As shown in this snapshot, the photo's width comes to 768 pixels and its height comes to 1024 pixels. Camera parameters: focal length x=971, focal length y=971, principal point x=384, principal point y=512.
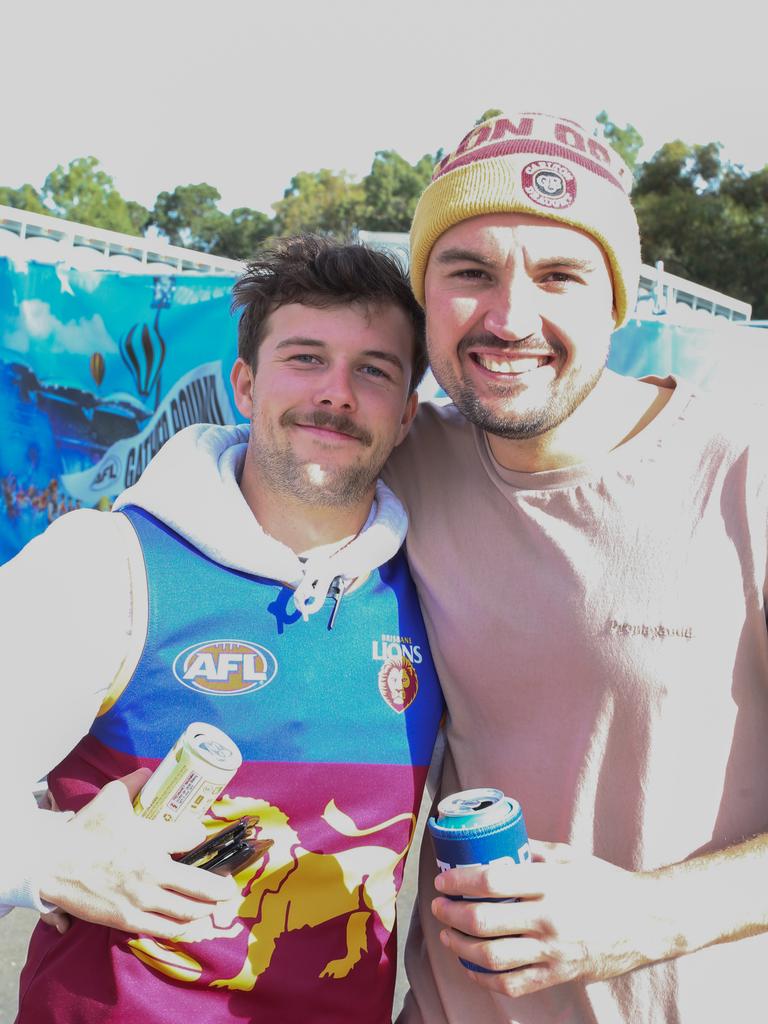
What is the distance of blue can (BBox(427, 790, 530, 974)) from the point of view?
1520 millimetres

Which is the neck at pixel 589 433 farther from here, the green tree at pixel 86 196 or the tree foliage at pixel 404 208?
the green tree at pixel 86 196

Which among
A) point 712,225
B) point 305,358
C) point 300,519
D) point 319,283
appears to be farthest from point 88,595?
point 712,225

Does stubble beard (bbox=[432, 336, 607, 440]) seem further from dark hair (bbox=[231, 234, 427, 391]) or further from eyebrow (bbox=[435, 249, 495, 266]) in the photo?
dark hair (bbox=[231, 234, 427, 391])

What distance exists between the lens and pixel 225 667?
1.87 metres

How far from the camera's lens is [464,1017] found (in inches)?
74.2

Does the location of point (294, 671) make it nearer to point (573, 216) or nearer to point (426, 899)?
point (426, 899)

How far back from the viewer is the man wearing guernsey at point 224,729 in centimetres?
163

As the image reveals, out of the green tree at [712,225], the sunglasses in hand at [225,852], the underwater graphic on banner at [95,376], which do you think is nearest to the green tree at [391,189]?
the green tree at [712,225]

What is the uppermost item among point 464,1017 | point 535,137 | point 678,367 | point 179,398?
point 535,137

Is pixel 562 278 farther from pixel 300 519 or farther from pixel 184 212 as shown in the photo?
pixel 184 212

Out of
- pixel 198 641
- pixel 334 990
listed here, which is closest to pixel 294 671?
pixel 198 641

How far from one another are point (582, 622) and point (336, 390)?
741mm

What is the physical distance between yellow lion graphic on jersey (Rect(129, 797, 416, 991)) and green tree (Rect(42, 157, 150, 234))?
59704mm

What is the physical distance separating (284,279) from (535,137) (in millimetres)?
667
